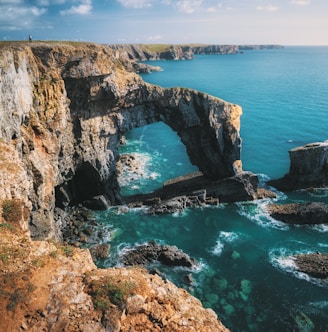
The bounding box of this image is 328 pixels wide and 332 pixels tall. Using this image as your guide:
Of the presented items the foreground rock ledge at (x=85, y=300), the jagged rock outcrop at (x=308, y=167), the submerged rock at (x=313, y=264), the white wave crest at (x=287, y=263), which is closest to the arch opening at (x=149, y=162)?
the jagged rock outcrop at (x=308, y=167)

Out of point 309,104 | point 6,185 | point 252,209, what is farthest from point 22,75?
point 309,104

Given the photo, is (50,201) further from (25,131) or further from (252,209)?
(252,209)

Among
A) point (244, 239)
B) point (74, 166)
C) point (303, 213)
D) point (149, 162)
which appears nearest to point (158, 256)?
point (244, 239)

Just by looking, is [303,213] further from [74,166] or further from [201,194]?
[74,166]

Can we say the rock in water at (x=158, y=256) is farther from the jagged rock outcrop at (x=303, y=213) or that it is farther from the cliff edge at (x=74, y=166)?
the jagged rock outcrop at (x=303, y=213)

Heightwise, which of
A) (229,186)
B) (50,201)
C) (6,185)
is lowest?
(229,186)
